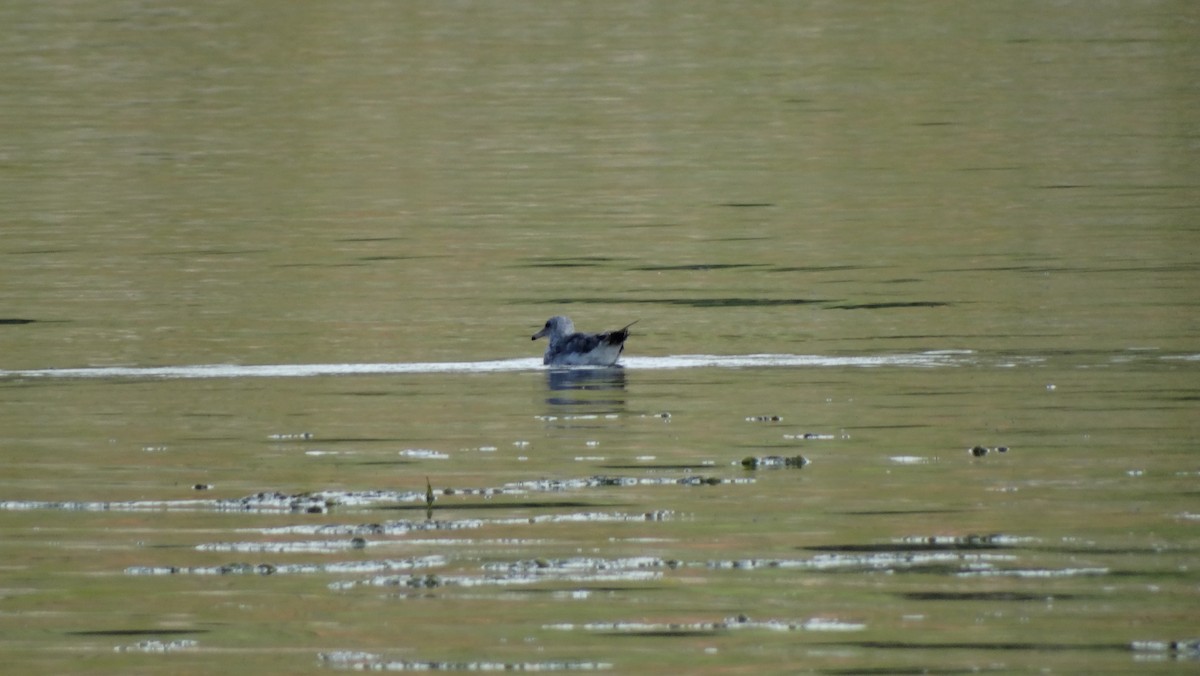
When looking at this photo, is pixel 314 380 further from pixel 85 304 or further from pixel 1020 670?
pixel 1020 670

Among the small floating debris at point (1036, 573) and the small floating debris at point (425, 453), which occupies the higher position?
the small floating debris at point (1036, 573)

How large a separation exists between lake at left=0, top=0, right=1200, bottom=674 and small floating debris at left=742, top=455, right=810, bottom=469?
0.06 metres

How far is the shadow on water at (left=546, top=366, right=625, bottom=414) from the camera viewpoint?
20141 millimetres

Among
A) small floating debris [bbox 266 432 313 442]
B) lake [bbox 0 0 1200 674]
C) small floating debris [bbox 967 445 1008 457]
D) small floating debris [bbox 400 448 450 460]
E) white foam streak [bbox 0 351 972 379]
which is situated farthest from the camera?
white foam streak [bbox 0 351 972 379]

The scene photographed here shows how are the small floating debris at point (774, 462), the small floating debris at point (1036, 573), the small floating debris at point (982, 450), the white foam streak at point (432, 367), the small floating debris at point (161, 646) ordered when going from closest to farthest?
the small floating debris at point (161, 646)
the small floating debris at point (1036, 573)
the small floating debris at point (774, 462)
the small floating debris at point (982, 450)
the white foam streak at point (432, 367)

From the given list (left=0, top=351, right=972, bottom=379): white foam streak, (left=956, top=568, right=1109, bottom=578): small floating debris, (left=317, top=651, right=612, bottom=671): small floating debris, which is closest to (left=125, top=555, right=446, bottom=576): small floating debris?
(left=317, top=651, right=612, bottom=671): small floating debris

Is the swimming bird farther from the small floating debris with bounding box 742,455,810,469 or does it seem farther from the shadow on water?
the small floating debris with bounding box 742,455,810,469

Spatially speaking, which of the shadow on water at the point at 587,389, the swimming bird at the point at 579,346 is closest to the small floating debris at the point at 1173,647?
the shadow on water at the point at 587,389

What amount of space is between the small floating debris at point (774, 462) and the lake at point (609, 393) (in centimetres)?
6

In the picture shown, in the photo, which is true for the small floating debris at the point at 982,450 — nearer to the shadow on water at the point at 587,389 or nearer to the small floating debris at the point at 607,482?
the small floating debris at the point at 607,482

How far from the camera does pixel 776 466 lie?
1650cm

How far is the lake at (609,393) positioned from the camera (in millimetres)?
12055

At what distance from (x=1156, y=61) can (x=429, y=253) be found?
121 feet

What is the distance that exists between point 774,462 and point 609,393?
15.0ft
